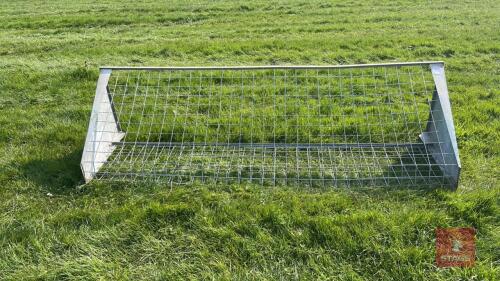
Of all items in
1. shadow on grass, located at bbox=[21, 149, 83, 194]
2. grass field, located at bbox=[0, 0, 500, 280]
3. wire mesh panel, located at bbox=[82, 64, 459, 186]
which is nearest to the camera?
grass field, located at bbox=[0, 0, 500, 280]

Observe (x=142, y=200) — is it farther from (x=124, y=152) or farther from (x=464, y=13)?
(x=464, y=13)

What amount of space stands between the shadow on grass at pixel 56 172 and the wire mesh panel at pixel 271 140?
0.76 feet

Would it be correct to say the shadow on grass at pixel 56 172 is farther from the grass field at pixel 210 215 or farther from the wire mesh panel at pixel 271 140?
the wire mesh panel at pixel 271 140

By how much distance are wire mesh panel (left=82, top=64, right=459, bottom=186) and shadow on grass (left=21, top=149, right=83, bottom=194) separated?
0.23 metres

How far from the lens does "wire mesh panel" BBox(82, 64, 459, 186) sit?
4.64 meters

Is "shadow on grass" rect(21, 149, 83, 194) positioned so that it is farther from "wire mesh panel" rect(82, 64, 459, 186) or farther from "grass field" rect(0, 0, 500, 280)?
"wire mesh panel" rect(82, 64, 459, 186)

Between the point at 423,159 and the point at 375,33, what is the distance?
6858mm

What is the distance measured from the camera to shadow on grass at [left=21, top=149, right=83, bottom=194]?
451 centimetres

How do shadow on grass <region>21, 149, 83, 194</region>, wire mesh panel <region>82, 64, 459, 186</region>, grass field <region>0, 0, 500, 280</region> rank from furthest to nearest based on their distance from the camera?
wire mesh panel <region>82, 64, 459, 186</region>, shadow on grass <region>21, 149, 83, 194</region>, grass field <region>0, 0, 500, 280</region>

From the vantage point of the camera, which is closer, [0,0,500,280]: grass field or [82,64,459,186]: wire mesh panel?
[0,0,500,280]: grass field

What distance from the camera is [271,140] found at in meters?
5.39

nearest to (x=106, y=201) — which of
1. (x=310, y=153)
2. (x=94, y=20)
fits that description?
(x=310, y=153)

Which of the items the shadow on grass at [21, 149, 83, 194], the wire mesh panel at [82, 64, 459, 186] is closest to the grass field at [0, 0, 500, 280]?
the shadow on grass at [21, 149, 83, 194]

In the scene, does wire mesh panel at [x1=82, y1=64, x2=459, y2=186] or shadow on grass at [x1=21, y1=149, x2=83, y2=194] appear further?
wire mesh panel at [x1=82, y1=64, x2=459, y2=186]
